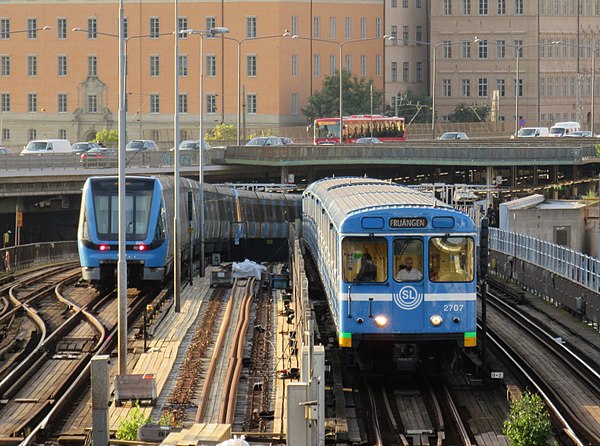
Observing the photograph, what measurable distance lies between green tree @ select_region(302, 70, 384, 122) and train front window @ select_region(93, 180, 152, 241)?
78.7 m

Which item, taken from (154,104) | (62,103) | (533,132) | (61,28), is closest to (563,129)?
(533,132)

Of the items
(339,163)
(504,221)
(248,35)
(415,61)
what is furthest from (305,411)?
(415,61)

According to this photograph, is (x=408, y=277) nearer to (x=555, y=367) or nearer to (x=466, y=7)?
(x=555, y=367)

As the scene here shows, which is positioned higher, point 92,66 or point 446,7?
point 446,7

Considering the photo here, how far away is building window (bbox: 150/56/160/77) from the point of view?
122m

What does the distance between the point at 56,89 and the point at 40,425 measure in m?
103

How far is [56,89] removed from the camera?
123 metres

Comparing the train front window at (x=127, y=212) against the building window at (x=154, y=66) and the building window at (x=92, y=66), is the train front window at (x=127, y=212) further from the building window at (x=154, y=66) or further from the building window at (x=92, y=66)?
the building window at (x=92, y=66)

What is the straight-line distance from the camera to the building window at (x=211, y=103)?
118562 millimetres

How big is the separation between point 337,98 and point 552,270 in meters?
77.6

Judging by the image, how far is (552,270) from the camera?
1618 inches

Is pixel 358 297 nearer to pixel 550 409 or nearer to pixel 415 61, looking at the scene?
pixel 550 409

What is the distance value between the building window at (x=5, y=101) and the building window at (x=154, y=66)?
38.7 ft

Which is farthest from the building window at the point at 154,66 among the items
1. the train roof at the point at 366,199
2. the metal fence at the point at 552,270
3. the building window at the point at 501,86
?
the train roof at the point at 366,199
